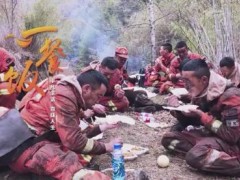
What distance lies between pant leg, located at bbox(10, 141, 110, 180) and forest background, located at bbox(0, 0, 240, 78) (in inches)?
206

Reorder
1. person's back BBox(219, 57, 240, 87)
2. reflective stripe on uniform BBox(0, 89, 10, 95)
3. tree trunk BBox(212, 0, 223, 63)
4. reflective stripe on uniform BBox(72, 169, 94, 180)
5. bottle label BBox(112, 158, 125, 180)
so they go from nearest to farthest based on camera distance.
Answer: reflective stripe on uniform BBox(72, 169, 94, 180) < bottle label BBox(112, 158, 125, 180) < reflective stripe on uniform BBox(0, 89, 10, 95) < person's back BBox(219, 57, 240, 87) < tree trunk BBox(212, 0, 223, 63)

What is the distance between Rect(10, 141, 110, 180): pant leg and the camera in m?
2.68

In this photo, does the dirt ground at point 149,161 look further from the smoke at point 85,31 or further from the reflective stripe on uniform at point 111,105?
the smoke at point 85,31

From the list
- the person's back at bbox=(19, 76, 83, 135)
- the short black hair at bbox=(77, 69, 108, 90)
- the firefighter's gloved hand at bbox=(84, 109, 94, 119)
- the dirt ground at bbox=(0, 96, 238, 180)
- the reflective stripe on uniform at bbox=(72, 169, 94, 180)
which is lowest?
the dirt ground at bbox=(0, 96, 238, 180)

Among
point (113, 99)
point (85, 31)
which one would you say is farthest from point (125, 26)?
point (113, 99)

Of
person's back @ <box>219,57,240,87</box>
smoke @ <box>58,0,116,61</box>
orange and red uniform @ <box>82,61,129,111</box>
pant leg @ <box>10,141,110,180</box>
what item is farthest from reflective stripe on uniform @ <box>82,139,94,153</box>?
smoke @ <box>58,0,116,61</box>

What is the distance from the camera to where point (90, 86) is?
9.71 ft

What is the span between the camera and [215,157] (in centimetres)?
312

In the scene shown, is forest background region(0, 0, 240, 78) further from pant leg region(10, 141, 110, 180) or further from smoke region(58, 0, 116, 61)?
pant leg region(10, 141, 110, 180)

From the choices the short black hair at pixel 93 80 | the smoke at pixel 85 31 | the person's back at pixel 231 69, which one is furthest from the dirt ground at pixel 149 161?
the smoke at pixel 85 31

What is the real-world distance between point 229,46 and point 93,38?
29.5 feet

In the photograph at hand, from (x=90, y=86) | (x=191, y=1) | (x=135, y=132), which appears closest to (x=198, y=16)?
(x=191, y=1)

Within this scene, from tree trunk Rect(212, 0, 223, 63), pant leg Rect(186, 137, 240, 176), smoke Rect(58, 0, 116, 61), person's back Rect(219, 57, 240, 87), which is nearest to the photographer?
pant leg Rect(186, 137, 240, 176)

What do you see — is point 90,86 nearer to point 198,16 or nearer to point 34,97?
point 34,97
